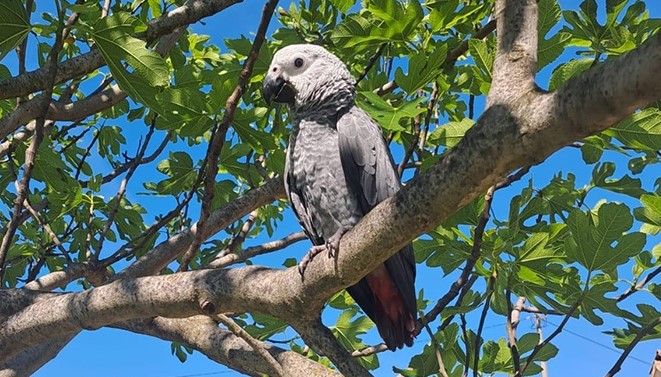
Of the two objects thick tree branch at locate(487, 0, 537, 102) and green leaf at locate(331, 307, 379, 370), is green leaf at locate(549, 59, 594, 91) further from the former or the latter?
green leaf at locate(331, 307, 379, 370)

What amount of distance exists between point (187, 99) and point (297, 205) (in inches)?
27.8

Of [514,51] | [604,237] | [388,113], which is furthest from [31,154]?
[604,237]

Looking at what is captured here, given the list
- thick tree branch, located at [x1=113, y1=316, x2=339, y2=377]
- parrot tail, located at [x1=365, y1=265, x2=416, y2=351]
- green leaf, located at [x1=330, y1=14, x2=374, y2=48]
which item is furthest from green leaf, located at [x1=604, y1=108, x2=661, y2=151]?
thick tree branch, located at [x1=113, y1=316, x2=339, y2=377]

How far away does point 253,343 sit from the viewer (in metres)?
2.15

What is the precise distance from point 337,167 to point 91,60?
1027 mm

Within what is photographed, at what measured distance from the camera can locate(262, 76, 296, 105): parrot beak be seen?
8.97 feet

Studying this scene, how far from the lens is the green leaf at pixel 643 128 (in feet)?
5.45

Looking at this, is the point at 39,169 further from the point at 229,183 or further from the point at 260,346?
the point at 260,346

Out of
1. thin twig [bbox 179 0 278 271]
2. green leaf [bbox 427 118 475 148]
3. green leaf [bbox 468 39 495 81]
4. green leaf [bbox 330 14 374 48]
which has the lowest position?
green leaf [bbox 427 118 475 148]

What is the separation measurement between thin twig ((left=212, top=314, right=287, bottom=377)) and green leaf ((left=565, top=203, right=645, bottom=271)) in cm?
105

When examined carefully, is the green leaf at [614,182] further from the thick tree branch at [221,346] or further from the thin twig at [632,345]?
the thick tree branch at [221,346]

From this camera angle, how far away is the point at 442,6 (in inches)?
84.8

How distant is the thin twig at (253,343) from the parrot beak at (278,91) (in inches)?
41.5

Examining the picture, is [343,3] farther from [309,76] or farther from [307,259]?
[307,259]
